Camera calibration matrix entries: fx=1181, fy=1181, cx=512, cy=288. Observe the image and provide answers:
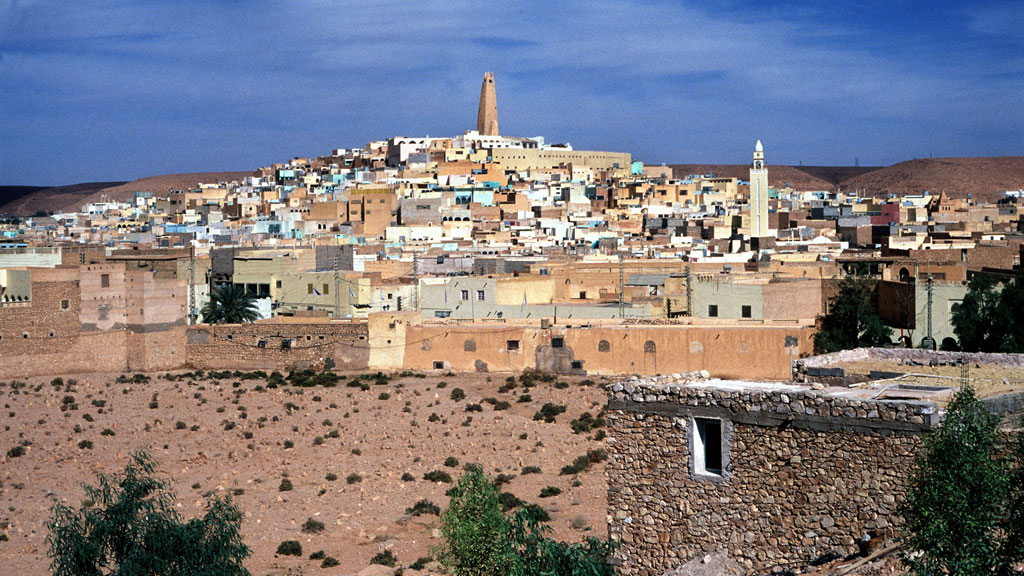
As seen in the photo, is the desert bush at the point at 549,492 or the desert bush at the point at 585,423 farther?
the desert bush at the point at 585,423

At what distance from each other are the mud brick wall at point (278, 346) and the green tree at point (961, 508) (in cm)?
1941

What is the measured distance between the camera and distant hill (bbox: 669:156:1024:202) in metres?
123

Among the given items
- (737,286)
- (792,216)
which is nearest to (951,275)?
(737,286)

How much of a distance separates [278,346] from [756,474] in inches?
764

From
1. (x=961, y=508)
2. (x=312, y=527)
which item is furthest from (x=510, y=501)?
(x=961, y=508)

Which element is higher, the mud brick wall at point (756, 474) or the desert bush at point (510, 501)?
the mud brick wall at point (756, 474)

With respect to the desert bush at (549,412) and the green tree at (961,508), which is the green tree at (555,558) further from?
the desert bush at (549,412)

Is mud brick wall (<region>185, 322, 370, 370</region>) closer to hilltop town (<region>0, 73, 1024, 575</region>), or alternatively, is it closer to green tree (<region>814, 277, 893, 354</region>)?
hilltop town (<region>0, 73, 1024, 575</region>)

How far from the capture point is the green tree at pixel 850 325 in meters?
20.8

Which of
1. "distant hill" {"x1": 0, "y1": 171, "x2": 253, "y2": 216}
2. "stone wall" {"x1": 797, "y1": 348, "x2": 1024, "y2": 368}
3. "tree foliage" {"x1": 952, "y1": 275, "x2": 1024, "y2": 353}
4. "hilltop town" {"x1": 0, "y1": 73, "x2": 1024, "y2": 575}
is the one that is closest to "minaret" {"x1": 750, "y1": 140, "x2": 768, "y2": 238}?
"hilltop town" {"x1": 0, "y1": 73, "x2": 1024, "y2": 575}

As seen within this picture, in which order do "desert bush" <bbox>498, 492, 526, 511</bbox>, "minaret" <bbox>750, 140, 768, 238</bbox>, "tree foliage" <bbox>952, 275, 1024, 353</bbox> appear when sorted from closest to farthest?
"desert bush" <bbox>498, 492, 526, 511</bbox>, "tree foliage" <bbox>952, 275, 1024, 353</bbox>, "minaret" <bbox>750, 140, 768, 238</bbox>

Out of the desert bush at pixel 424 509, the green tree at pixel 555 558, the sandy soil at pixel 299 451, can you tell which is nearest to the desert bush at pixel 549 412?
the sandy soil at pixel 299 451

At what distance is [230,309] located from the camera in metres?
27.6

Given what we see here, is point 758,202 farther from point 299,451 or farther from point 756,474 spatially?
point 756,474
